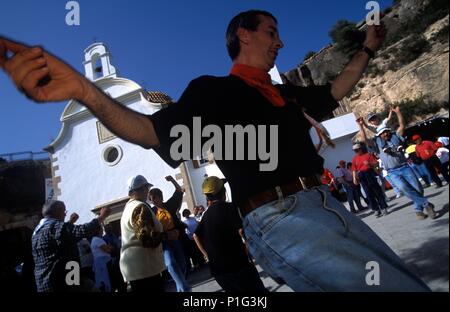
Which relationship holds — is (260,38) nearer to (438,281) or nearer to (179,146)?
(179,146)

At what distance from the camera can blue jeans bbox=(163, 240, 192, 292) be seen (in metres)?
4.31

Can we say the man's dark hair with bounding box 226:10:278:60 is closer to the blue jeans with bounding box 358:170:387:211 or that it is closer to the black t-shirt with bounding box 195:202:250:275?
the black t-shirt with bounding box 195:202:250:275

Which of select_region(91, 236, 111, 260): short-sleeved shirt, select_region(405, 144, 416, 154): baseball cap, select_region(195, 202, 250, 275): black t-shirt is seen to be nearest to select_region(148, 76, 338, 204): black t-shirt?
select_region(195, 202, 250, 275): black t-shirt

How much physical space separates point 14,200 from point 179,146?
2947 centimetres

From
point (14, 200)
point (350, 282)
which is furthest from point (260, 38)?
point (14, 200)

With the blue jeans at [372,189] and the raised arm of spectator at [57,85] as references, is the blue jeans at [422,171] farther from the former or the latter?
the raised arm of spectator at [57,85]

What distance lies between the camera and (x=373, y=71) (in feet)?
77.2

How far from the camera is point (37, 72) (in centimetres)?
82

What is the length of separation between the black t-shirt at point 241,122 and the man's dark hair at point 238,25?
0.29 m

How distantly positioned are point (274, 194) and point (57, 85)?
812 millimetres

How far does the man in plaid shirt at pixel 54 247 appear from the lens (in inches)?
123

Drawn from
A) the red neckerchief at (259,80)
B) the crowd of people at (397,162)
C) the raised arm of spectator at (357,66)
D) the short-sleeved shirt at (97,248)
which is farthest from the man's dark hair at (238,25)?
the short-sleeved shirt at (97,248)

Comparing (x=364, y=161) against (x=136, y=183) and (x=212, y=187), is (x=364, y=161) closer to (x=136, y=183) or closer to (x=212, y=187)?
(x=212, y=187)

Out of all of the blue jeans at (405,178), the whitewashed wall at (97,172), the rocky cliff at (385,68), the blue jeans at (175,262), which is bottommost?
the blue jeans at (175,262)
